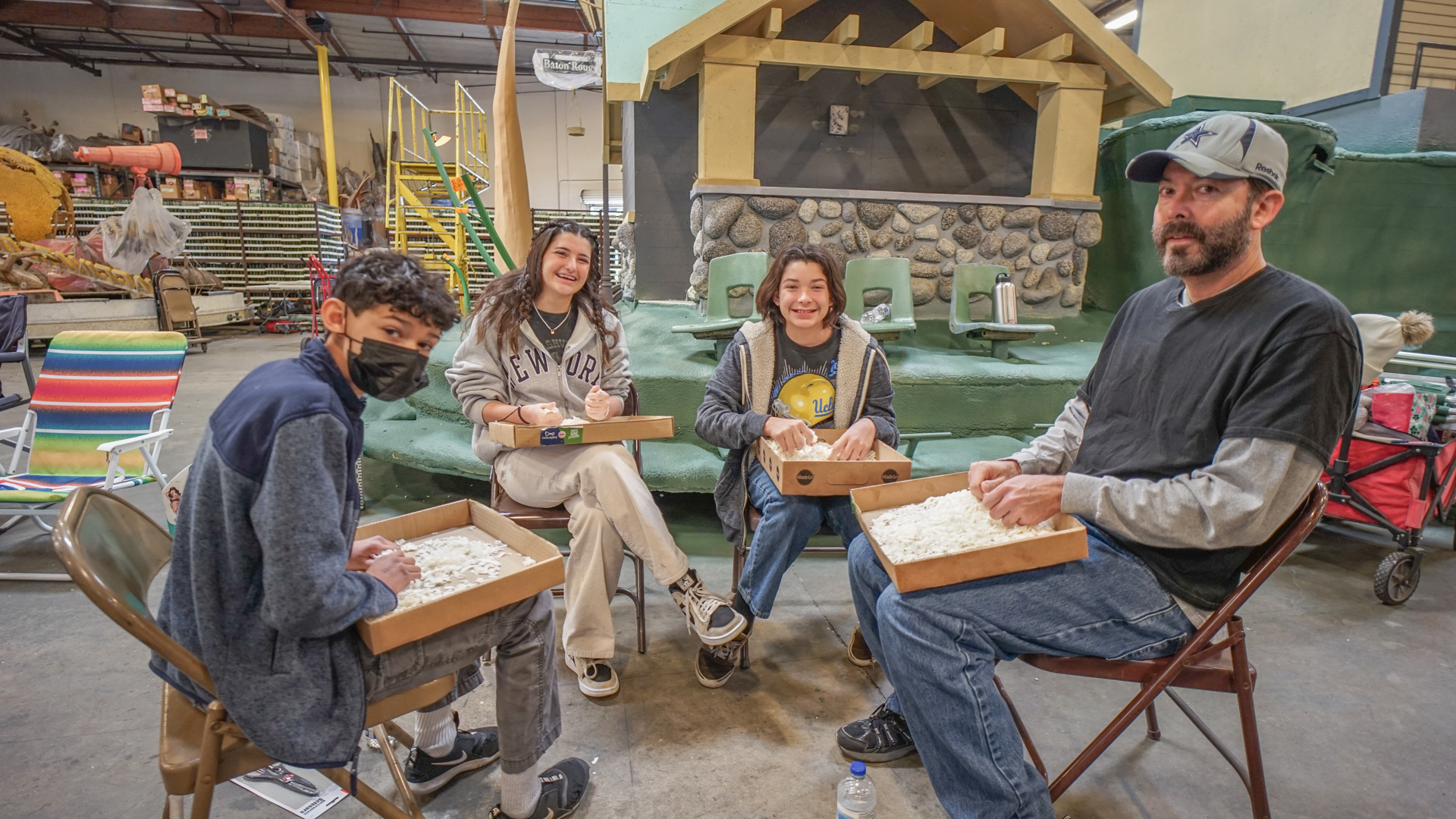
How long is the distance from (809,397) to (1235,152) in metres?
1.40

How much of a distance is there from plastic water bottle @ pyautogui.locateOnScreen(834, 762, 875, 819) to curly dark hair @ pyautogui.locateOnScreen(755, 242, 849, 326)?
145cm

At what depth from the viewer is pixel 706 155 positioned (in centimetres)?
488

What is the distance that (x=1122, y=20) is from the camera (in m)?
11.9

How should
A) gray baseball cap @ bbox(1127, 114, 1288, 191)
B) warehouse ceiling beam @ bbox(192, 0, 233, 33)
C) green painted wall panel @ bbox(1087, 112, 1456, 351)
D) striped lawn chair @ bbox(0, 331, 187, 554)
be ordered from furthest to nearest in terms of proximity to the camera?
warehouse ceiling beam @ bbox(192, 0, 233, 33), green painted wall panel @ bbox(1087, 112, 1456, 351), striped lawn chair @ bbox(0, 331, 187, 554), gray baseball cap @ bbox(1127, 114, 1288, 191)

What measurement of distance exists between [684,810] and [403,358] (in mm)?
1339

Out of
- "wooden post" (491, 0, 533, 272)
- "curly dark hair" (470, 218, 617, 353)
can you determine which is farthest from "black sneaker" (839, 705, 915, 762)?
"wooden post" (491, 0, 533, 272)

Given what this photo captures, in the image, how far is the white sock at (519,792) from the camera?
5.46 ft

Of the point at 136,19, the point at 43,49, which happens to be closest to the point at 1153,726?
the point at 136,19

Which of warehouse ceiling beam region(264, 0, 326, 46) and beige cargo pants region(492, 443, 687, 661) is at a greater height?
warehouse ceiling beam region(264, 0, 326, 46)

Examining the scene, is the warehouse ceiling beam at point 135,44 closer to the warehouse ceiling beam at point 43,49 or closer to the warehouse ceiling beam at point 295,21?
the warehouse ceiling beam at point 43,49

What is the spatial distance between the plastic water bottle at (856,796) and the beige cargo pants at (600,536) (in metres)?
0.84

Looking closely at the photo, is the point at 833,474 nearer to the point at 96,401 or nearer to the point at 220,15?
the point at 96,401

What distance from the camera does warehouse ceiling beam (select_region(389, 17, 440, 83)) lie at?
13.9 metres

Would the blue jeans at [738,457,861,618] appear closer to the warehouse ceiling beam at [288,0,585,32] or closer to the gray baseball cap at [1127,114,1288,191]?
the gray baseball cap at [1127,114,1288,191]
